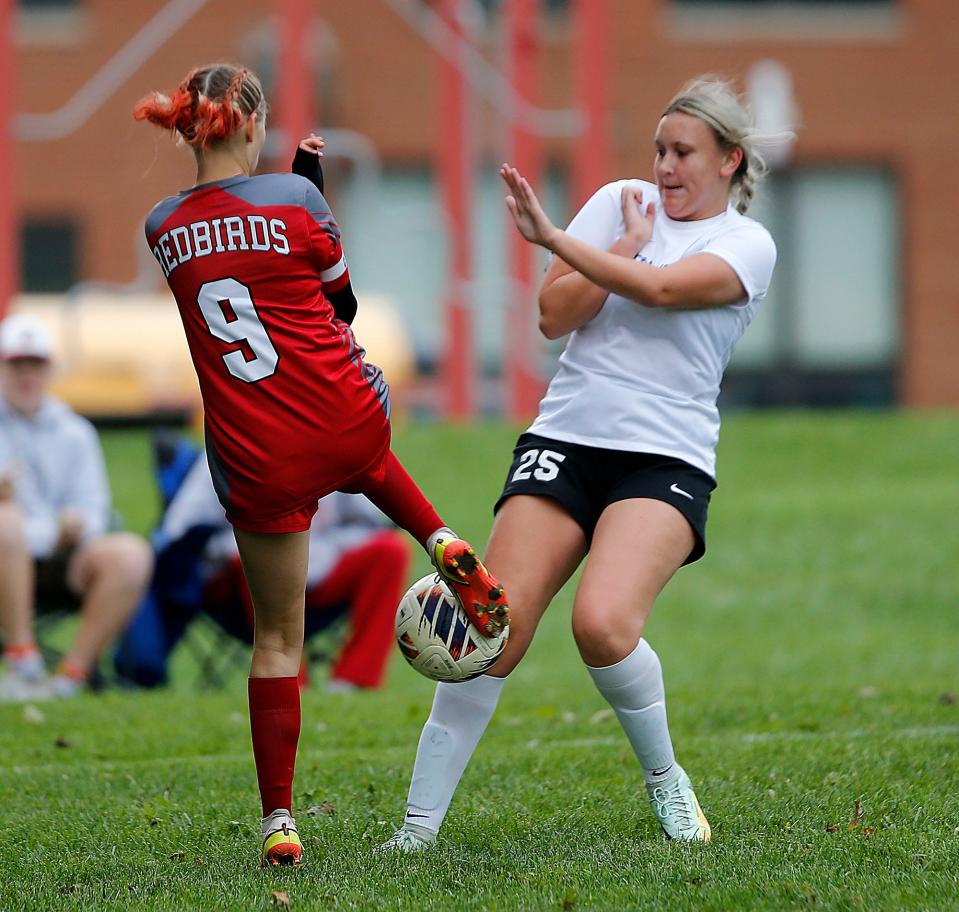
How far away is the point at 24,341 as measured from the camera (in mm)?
8062

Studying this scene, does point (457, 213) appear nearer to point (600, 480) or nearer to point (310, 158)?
point (600, 480)

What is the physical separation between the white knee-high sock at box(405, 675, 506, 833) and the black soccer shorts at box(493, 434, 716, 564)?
0.48 meters

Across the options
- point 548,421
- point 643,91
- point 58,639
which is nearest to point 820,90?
point 643,91

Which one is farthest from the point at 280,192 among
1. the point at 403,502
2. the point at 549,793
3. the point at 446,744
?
the point at 549,793

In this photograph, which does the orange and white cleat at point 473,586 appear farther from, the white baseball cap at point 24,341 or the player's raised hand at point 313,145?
the white baseball cap at point 24,341

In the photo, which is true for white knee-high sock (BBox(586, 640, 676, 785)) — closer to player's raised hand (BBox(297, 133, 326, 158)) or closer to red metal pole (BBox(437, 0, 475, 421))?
player's raised hand (BBox(297, 133, 326, 158))

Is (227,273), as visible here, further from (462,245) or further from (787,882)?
(462,245)

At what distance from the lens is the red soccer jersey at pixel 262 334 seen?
3.84m

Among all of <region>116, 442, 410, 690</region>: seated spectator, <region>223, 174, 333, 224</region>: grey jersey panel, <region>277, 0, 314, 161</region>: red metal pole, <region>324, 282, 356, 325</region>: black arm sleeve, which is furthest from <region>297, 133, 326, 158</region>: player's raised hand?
<region>277, 0, 314, 161</region>: red metal pole

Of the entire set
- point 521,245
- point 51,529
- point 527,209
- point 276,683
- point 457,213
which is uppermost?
point 527,209

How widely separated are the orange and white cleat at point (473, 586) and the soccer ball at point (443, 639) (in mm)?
29

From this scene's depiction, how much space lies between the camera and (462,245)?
1596cm

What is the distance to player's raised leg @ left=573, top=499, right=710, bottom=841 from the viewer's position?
13.7 ft

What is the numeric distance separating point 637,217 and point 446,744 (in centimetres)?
140
